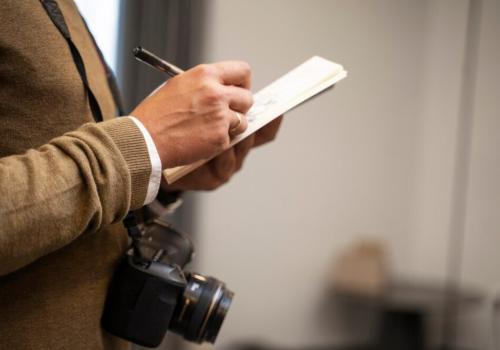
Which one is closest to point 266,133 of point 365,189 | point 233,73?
point 233,73

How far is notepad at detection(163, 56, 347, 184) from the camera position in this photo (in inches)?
27.6

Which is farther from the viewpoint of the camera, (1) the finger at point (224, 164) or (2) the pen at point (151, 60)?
(1) the finger at point (224, 164)

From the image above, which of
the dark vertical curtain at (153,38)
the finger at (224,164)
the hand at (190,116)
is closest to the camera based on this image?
the hand at (190,116)

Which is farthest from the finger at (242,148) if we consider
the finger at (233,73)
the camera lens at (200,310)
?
the camera lens at (200,310)

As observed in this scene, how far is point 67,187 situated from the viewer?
1.73ft

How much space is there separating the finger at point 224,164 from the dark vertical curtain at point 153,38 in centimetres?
96

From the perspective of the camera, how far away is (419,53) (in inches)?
109

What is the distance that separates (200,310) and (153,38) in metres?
1.37

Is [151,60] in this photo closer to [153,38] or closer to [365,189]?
[153,38]

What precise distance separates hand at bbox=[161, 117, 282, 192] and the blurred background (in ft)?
3.69

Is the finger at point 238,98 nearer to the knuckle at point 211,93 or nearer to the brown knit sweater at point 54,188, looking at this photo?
the knuckle at point 211,93

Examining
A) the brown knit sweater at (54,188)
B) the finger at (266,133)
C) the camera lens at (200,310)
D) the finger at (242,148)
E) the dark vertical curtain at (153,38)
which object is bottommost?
the camera lens at (200,310)

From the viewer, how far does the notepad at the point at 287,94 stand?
Result: 70 cm

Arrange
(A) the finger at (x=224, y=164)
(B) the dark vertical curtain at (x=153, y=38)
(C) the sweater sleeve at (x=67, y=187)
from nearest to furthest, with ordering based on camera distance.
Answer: (C) the sweater sleeve at (x=67, y=187) < (A) the finger at (x=224, y=164) < (B) the dark vertical curtain at (x=153, y=38)
